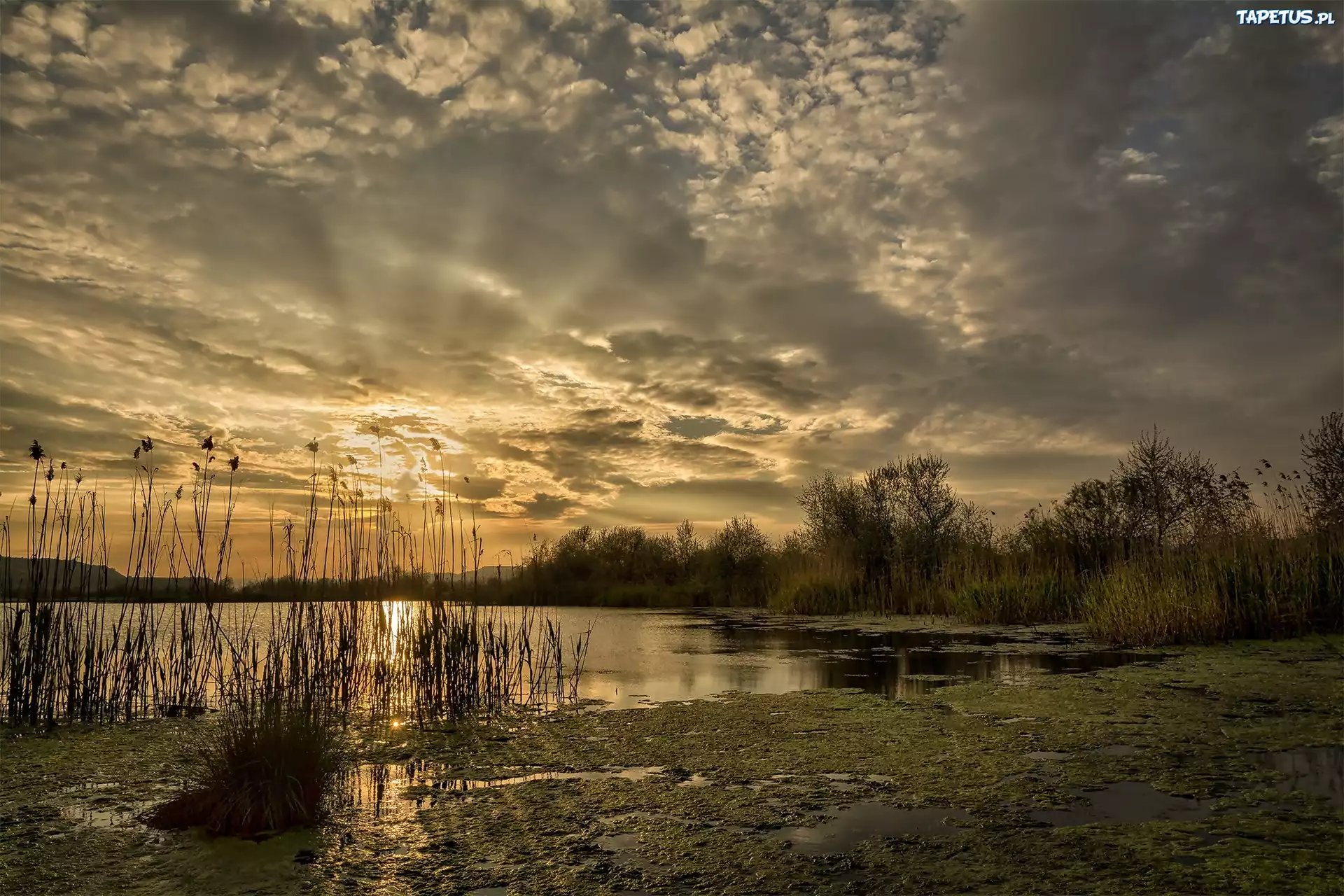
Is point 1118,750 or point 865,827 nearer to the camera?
point 865,827

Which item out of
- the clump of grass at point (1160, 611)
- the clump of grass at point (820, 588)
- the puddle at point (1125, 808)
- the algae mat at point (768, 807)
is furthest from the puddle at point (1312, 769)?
the clump of grass at point (820, 588)

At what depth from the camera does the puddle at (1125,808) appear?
3.41 meters

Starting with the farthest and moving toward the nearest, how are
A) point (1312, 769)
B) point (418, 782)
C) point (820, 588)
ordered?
1. point (820, 588)
2. point (418, 782)
3. point (1312, 769)

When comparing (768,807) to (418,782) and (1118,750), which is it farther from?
(1118,750)

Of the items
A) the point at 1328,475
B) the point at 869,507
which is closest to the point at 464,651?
the point at 1328,475

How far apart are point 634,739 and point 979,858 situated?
2603 millimetres

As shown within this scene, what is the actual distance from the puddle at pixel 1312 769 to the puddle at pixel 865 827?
1.64 meters

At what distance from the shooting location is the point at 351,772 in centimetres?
450

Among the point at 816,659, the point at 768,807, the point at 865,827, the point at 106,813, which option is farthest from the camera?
the point at 816,659

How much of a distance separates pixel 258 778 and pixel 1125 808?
12.2 feet

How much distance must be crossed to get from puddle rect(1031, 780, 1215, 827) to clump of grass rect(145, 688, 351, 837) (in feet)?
10.3

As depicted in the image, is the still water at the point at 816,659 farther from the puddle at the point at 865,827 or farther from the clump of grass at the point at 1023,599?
the puddle at the point at 865,827

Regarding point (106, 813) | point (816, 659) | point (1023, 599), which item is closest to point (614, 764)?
point (106, 813)

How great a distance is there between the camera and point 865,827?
3.38 meters
